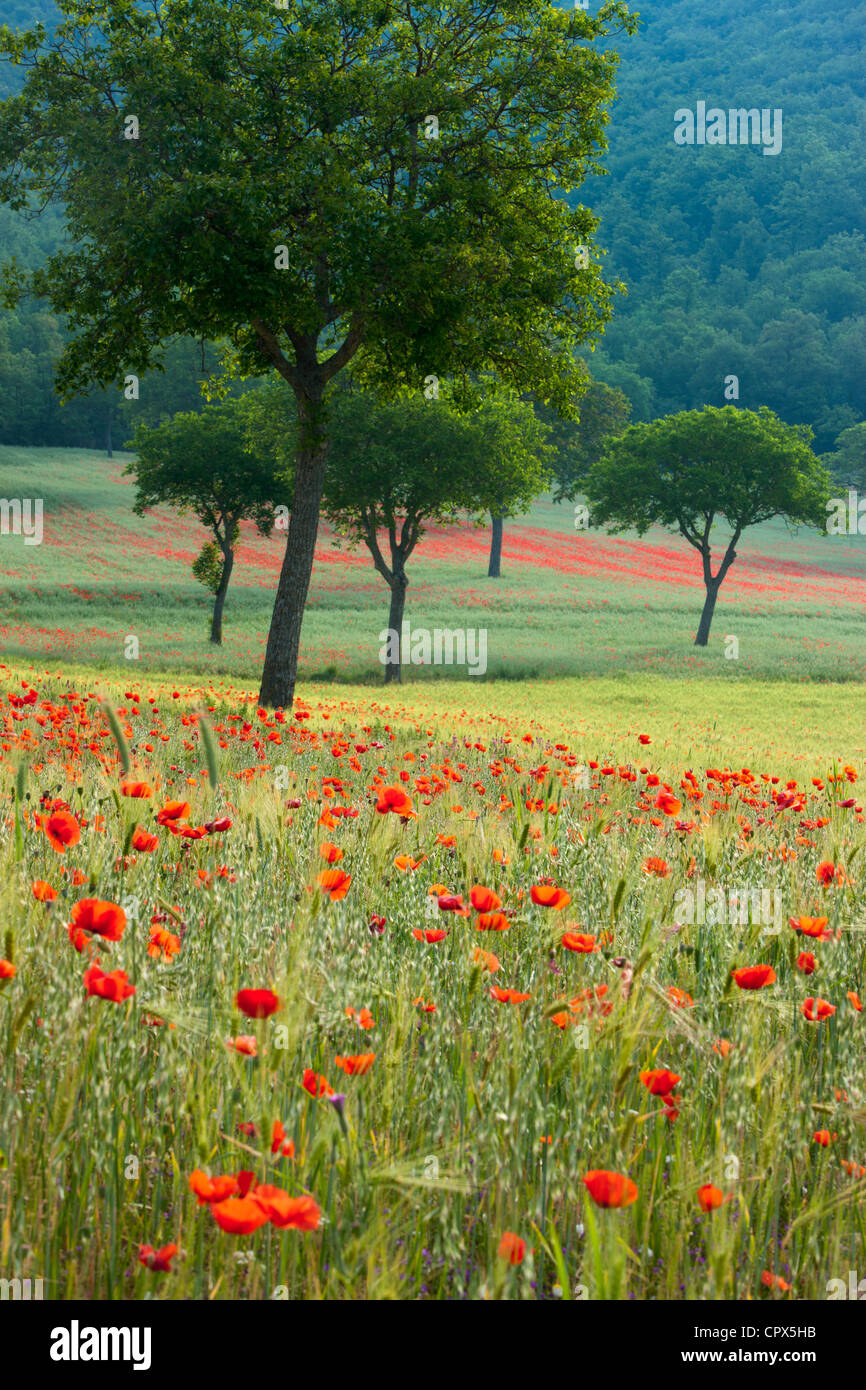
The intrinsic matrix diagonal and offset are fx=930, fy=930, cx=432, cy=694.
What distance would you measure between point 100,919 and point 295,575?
15.1 metres

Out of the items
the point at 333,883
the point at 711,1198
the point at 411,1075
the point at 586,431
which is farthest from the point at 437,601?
the point at 711,1198

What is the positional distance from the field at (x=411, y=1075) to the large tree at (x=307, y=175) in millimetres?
12886

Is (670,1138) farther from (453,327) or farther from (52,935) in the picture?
(453,327)

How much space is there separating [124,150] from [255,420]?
2099cm

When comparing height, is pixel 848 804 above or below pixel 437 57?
below

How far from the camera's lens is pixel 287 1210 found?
1066 millimetres

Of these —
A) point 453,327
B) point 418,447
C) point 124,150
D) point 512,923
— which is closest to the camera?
point 512,923

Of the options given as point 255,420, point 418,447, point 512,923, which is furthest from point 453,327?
point 255,420

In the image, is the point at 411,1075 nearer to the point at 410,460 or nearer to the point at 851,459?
the point at 410,460

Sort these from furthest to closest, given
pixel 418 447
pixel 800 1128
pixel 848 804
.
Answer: pixel 418 447, pixel 848 804, pixel 800 1128

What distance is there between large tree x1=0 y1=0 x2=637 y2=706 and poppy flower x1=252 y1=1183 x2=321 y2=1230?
1430 centimetres

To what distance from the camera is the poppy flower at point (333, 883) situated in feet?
7.27

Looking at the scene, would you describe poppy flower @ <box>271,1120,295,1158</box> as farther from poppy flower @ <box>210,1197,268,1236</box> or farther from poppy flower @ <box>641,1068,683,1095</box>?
poppy flower @ <box>641,1068,683,1095</box>

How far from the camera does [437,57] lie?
51.2 ft
